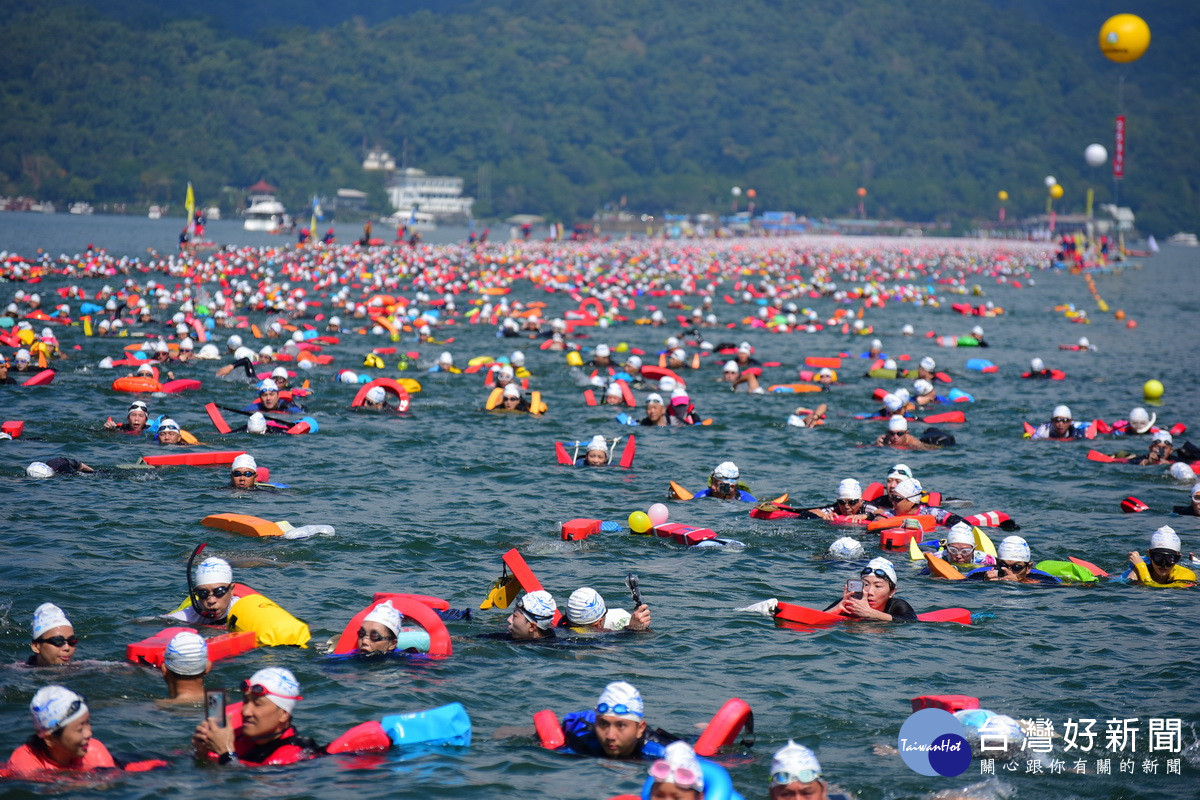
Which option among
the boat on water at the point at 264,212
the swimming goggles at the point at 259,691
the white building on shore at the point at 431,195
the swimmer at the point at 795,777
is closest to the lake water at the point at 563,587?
the swimming goggles at the point at 259,691

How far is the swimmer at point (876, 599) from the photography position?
12789 millimetres

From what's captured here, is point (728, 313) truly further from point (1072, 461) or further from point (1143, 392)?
point (1072, 461)

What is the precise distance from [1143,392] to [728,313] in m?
21.0

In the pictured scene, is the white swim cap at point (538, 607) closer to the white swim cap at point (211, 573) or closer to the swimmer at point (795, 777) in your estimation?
the white swim cap at point (211, 573)

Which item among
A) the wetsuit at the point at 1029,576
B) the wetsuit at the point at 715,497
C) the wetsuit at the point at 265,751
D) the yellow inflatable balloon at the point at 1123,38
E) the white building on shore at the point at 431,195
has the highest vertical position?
the white building on shore at the point at 431,195

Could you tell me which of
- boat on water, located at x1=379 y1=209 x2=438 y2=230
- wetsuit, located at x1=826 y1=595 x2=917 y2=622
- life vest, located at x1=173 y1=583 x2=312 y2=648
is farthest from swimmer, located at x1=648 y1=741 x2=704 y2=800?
boat on water, located at x1=379 y1=209 x2=438 y2=230

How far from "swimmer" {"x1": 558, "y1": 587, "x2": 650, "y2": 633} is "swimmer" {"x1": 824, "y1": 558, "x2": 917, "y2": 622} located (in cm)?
207

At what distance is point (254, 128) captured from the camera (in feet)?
643

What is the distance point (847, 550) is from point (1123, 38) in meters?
13.7

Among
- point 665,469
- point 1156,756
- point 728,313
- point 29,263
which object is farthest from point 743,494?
point 29,263

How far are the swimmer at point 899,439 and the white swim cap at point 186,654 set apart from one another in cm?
1500

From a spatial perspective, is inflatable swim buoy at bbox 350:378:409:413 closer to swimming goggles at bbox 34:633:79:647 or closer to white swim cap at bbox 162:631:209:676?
swimming goggles at bbox 34:633:79:647

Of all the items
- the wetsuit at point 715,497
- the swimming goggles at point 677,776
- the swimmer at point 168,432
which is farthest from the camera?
the swimmer at point 168,432

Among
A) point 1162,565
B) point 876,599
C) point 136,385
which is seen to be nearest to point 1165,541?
point 1162,565
